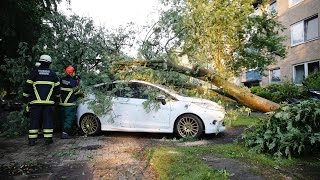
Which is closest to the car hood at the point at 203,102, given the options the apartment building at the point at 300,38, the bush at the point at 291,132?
the bush at the point at 291,132

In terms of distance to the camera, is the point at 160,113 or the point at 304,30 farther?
the point at 304,30

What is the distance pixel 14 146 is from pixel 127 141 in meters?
2.61

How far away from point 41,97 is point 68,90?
3.47 ft

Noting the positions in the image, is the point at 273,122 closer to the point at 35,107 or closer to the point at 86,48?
the point at 86,48

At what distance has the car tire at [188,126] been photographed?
30.0 feet

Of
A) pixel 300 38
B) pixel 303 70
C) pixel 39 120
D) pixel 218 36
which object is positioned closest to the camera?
pixel 39 120

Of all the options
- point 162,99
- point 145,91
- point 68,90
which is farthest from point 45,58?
point 162,99

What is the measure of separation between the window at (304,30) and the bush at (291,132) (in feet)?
54.0

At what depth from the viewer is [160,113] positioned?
937 cm

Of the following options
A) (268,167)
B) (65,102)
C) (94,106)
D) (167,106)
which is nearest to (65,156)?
(94,106)

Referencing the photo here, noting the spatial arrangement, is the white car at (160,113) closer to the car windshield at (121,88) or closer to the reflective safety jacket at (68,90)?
the car windshield at (121,88)

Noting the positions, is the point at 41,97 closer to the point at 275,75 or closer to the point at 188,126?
the point at 188,126

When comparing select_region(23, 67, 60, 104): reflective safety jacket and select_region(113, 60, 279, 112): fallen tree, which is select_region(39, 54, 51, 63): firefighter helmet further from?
select_region(113, 60, 279, 112): fallen tree

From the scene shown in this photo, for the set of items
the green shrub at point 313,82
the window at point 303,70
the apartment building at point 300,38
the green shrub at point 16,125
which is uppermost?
the apartment building at point 300,38
